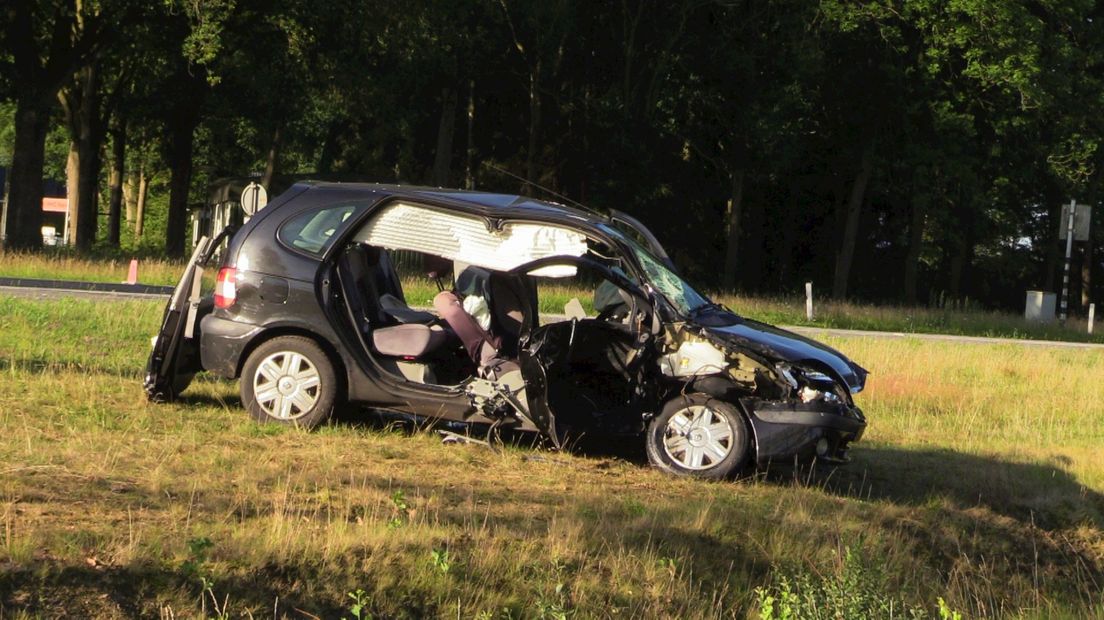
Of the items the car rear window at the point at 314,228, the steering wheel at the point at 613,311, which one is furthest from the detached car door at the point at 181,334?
the steering wheel at the point at 613,311

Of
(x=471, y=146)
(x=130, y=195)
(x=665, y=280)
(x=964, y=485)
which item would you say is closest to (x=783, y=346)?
(x=665, y=280)

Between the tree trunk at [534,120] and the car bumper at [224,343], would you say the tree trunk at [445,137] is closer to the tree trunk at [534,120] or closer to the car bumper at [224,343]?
the tree trunk at [534,120]

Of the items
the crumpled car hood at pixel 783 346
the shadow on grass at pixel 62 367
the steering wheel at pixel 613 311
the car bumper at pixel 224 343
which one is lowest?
the shadow on grass at pixel 62 367

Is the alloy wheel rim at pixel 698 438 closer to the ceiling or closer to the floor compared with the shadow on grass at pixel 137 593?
closer to the ceiling

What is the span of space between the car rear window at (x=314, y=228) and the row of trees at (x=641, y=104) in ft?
78.7

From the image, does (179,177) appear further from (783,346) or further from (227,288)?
(783,346)

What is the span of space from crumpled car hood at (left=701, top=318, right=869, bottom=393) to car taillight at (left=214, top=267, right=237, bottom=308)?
10.7ft

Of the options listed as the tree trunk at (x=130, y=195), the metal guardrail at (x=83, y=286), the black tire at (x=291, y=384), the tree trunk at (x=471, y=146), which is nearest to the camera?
the black tire at (x=291, y=384)

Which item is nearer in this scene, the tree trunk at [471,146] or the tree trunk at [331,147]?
the tree trunk at [471,146]

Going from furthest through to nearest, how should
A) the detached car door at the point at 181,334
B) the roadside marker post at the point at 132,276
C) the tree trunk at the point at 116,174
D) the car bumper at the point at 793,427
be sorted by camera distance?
the tree trunk at the point at 116,174, the roadside marker post at the point at 132,276, the detached car door at the point at 181,334, the car bumper at the point at 793,427

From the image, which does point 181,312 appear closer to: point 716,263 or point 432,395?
point 432,395

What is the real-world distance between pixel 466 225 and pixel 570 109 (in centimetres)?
3652

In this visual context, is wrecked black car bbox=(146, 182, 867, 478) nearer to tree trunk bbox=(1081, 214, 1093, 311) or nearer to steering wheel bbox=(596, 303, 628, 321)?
steering wheel bbox=(596, 303, 628, 321)

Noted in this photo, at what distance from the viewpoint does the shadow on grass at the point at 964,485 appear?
9805 millimetres
